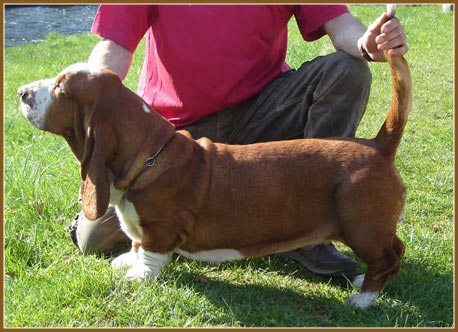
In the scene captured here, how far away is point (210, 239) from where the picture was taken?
11.5 ft

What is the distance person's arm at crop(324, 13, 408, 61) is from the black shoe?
3.99ft

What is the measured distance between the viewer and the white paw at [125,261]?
3824mm

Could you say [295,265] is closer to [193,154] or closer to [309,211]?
[309,211]

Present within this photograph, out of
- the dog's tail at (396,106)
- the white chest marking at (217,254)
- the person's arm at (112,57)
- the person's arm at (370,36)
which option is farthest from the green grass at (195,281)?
the person's arm at (370,36)

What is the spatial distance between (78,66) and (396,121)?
1.68 meters

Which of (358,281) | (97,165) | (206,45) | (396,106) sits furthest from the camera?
(206,45)

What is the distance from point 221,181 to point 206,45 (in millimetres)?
1132

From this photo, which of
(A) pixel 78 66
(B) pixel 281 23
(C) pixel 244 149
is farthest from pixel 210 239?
(B) pixel 281 23

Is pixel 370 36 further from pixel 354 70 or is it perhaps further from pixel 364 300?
pixel 364 300

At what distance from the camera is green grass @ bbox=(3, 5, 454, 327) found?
3432 mm

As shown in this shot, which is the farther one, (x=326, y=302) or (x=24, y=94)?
(x=326, y=302)

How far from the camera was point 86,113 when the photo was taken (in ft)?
10.6

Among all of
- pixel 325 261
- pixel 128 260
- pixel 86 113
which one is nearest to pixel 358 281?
pixel 325 261

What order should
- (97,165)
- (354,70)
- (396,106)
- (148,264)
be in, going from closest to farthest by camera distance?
1. (97,165)
2. (396,106)
3. (148,264)
4. (354,70)
